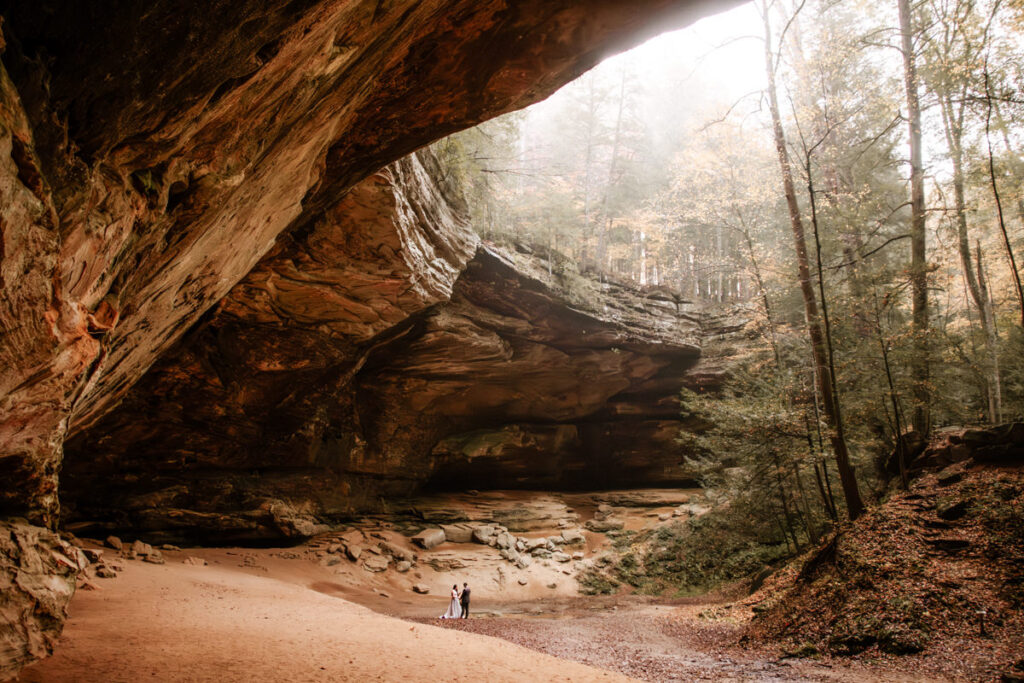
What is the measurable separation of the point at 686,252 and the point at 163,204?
956 inches

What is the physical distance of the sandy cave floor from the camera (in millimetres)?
4165

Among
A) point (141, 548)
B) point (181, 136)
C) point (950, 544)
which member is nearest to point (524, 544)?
point (141, 548)

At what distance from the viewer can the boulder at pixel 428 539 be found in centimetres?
1473

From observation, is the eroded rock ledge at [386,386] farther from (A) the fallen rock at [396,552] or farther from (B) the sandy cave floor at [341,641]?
(B) the sandy cave floor at [341,641]

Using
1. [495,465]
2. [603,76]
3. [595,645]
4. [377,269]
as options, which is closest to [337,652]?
[595,645]

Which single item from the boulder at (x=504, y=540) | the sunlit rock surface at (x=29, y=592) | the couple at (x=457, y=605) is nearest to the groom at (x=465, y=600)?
the couple at (x=457, y=605)

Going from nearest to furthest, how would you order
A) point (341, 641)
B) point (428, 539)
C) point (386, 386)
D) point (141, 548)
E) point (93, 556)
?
point (341, 641) → point (93, 556) → point (141, 548) → point (428, 539) → point (386, 386)

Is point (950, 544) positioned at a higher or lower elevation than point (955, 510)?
lower

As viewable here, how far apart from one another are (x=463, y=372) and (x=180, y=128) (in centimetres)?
1340

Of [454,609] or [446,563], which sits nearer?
[454,609]

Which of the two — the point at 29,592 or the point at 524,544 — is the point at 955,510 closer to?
the point at 29,592

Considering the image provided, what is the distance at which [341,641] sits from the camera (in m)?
5.43

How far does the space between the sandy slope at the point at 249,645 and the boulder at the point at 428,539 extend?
6542 millimetres

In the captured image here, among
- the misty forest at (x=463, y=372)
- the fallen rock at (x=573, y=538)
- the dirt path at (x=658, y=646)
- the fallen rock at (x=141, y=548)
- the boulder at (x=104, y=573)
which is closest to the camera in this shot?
the misty forest at (x=463, y=372)
